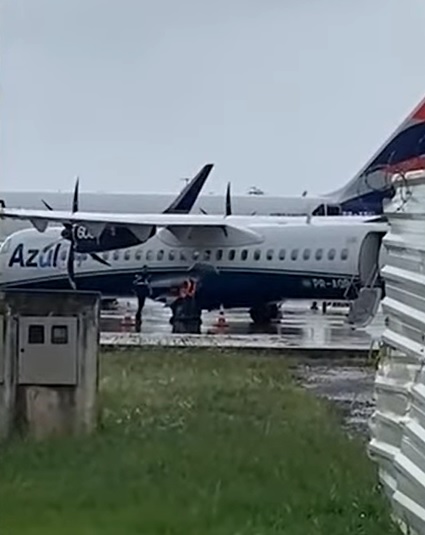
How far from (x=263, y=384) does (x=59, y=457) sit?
7037 mm

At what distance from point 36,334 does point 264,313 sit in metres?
24.4

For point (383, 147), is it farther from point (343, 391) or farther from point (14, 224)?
point (343, 391)

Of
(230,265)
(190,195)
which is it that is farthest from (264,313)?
(190,195)

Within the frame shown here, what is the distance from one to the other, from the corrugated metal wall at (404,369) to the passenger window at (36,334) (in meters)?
3.33

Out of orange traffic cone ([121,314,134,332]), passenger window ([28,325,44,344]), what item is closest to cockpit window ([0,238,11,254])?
orange traffic cone ([121,314,134,332])

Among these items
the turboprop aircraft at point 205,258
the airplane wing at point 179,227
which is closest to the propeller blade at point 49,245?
the turboprop aircraft at point 205,258

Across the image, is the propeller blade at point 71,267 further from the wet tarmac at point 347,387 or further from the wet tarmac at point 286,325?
the wet tarmac at point 347,387

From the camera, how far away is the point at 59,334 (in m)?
11.3

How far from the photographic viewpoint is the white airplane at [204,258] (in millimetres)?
34281

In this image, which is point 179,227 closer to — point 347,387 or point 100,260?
point 100,260

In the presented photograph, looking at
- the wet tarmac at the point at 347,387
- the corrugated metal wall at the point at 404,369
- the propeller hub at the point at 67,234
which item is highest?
the corrugated metal wall at the point at 404,369

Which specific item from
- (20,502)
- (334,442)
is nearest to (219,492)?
(20,502)

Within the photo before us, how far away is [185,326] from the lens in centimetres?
3259

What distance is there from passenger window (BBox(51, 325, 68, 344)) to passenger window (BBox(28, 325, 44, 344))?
76mm
